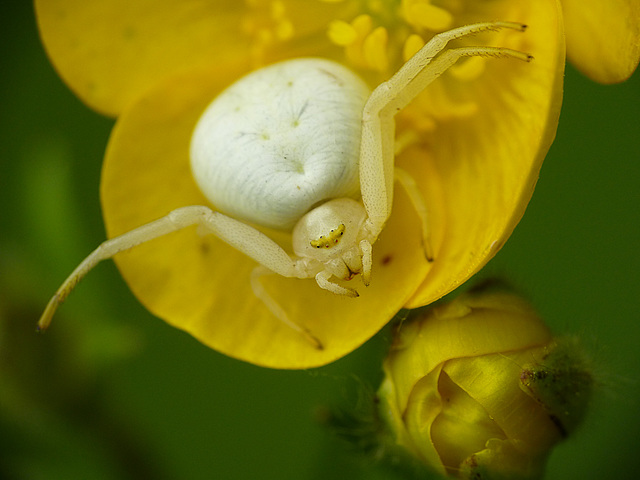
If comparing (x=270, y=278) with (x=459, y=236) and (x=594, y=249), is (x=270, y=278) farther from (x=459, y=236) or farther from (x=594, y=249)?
(x=594, y=249)

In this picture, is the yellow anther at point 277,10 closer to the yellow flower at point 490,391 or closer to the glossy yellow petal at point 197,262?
the glossy yellow petal at point 197,262

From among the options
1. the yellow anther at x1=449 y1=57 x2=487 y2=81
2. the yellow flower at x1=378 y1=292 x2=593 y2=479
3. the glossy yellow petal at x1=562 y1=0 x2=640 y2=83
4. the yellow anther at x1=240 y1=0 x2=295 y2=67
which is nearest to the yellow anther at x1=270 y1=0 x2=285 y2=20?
the yellow anther at x1=240 y1=0 x2=295 y2=67

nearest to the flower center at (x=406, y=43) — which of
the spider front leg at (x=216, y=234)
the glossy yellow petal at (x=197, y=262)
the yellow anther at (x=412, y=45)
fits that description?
the yellow anther at (x=412, y=45)

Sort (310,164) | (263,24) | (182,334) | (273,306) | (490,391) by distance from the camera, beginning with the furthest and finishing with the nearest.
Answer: (182,334), (263,24), (273,306), (310,164), (490,391)

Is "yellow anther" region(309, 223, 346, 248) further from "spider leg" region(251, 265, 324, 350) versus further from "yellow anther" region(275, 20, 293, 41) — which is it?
"yellow anther" region(275, 20, 293, 41)

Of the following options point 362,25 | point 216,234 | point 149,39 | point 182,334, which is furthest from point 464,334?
point 182,334

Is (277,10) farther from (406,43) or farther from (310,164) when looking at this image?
(310,164)
